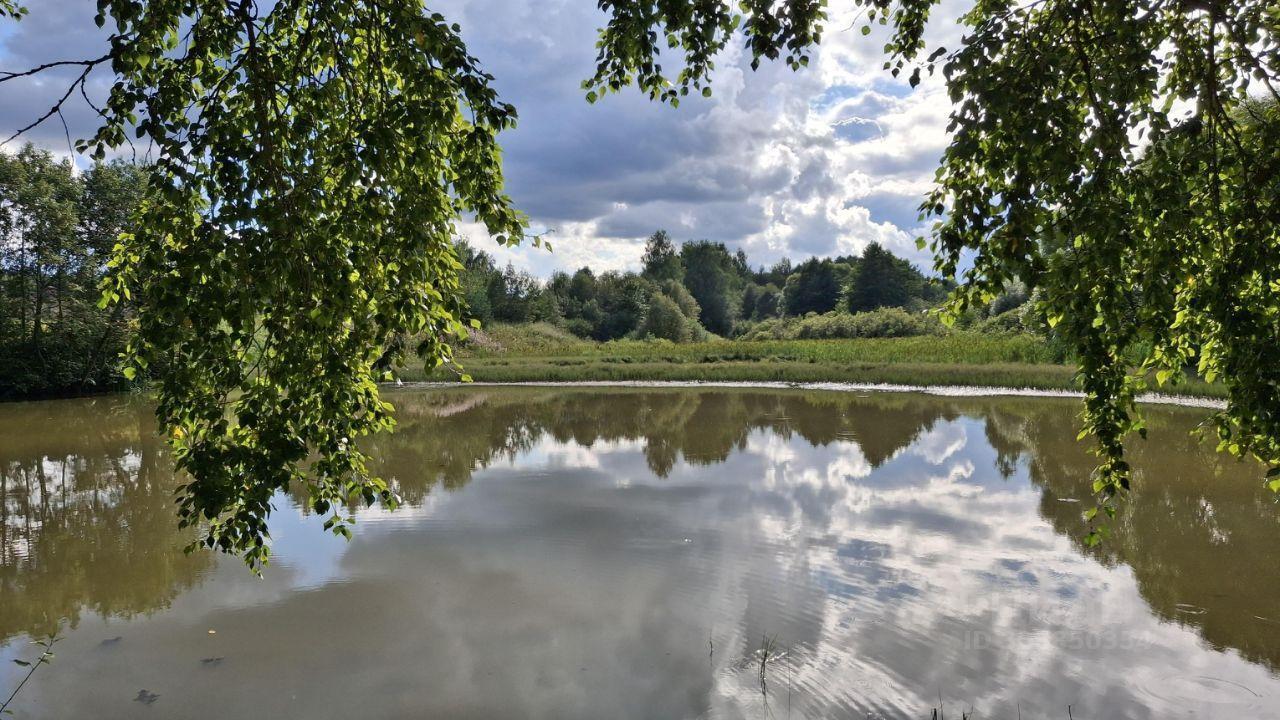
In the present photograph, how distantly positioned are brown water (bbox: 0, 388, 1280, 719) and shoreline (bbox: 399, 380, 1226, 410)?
8219 millimetres

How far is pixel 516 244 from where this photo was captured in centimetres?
392

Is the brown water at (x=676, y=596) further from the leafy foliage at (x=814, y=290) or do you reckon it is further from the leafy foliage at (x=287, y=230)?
the leafy foliage at (x=814, y=290)

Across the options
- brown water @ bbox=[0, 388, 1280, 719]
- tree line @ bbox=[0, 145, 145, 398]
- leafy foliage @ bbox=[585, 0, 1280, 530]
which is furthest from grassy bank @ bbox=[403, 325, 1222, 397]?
leafy foliage @ bbox=[585, 0, 1280, 530]

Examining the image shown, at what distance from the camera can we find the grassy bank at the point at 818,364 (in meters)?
25.1

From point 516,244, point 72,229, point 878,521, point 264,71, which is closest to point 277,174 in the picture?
point 264,71

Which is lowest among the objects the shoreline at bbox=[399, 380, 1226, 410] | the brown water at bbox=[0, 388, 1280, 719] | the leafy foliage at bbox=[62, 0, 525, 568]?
the brown water at bbox=[0, 388, 1280, 719]

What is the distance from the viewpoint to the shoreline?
62.6 ft

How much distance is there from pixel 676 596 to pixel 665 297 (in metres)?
53.3

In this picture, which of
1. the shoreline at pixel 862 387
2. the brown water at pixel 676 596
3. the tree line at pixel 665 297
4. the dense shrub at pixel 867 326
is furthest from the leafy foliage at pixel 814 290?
the brown water at pixel 676 596

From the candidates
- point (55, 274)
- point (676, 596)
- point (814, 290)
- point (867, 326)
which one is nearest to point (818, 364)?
point (867, 326)

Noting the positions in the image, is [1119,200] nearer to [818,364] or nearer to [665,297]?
[818,364]

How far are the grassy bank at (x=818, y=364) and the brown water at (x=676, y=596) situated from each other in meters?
12.8

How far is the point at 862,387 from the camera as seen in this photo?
24.7 metres

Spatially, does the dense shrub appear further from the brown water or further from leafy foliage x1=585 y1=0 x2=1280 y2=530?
leafy foliage x1=585 y1=0 x2=1280 y2=530
